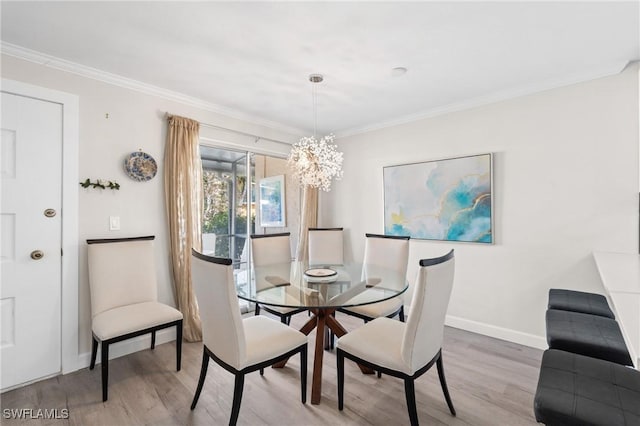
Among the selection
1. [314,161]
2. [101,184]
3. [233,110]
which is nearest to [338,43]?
[314,161]

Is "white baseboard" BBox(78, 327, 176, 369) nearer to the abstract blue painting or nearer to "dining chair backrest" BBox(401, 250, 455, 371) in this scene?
"dining chair backrest" BBox(401, 250, 455, 371)

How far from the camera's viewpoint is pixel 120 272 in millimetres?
2521

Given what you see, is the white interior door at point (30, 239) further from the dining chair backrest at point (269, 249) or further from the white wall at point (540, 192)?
the white wall at point (540, 192)

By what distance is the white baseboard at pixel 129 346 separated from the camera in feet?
8.18

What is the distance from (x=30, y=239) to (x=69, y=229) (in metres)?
0.24

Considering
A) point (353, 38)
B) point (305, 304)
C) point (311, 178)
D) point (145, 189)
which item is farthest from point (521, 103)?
point (145, 189)

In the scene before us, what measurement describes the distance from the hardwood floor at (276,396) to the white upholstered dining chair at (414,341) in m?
0.19

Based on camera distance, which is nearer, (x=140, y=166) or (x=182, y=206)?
(x=140, y=166)

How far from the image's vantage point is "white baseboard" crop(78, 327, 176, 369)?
2494mm

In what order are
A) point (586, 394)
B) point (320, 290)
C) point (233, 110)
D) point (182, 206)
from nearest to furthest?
point (586, 394) → point (320, 290) → point (182, 206) → point (233, 110)

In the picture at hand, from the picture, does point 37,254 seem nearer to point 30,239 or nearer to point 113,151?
point 30,239

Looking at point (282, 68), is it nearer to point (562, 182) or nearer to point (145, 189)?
point (145, 189)

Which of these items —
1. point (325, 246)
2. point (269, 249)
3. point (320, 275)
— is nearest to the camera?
point (320, 275)

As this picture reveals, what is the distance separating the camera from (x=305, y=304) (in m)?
1.93
